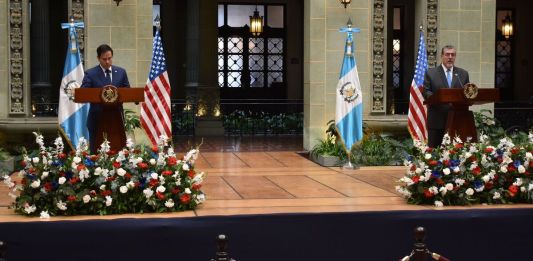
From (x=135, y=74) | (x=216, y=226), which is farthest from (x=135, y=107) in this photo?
(x=216, y=226)

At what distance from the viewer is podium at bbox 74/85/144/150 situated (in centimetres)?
919

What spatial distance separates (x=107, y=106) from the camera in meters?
9.49

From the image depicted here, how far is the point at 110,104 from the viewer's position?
9.36 metres

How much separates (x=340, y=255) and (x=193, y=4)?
1709 centimetres

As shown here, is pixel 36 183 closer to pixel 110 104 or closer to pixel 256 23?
pixel 110 104

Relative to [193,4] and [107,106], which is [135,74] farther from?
[193,4]

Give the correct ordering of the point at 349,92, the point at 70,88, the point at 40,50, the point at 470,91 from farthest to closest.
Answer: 1. the point at 40,50
2. the point at 349,92
3. the point at 70,88
4. the point at 470,91

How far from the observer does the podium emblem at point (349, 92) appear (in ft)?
46.8

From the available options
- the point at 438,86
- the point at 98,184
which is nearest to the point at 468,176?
the point at 438,86

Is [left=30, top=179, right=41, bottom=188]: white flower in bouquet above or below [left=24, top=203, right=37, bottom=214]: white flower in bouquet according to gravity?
above

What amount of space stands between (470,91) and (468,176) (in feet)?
4.32

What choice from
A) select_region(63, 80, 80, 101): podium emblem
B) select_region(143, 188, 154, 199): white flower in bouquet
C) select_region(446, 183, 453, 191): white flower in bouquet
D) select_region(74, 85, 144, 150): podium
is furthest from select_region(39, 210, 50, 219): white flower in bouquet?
select_region(63, 80, 80, 101): podium emblem

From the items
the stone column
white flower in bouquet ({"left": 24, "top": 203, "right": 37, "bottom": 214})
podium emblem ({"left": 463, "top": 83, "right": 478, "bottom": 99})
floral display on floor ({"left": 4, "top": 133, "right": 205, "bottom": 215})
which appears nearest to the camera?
white flower in bouquet ({"left": 24, "top": 203, "right": 37, "bottom": 214})

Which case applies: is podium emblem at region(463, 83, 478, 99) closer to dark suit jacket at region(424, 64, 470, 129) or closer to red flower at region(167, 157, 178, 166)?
dark suit jacket at region(424, 64, 470, 129)
